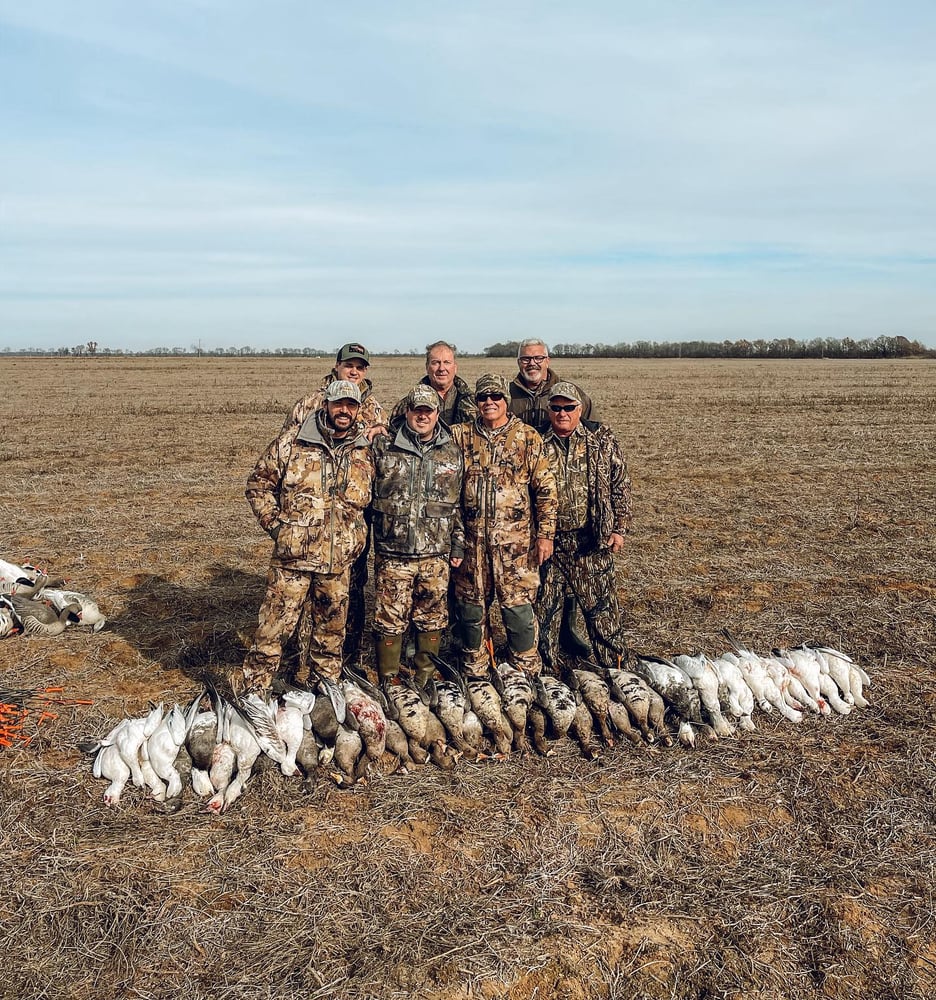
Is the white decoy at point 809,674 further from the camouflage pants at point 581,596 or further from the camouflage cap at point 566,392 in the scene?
the camouflage cap at point 566,392

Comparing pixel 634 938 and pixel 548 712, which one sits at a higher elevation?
pixel 548 712

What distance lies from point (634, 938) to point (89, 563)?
23.9 ft

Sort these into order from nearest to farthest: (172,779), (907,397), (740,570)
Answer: (172,779) → (740,570) → (907,397)

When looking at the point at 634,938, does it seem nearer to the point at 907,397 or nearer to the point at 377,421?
the point at 377,421

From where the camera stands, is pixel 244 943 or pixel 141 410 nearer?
pixel 244 943

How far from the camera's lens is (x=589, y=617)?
5.91 m

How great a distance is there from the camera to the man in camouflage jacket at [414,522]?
5.19m

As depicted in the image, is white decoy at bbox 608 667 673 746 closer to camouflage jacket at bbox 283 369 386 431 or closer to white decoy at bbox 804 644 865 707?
white decoy at bbox 804 644 865 707

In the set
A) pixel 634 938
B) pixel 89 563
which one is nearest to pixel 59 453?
pixel 89 563

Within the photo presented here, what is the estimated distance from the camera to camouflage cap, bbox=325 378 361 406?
16.6ft

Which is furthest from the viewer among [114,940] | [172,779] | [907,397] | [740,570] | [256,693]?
[907,397]

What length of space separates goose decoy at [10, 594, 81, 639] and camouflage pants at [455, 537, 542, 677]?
358 centimetres

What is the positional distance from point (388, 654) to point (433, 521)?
1009 mm

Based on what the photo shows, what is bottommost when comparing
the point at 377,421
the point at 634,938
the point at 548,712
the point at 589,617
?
the point at 634,938
